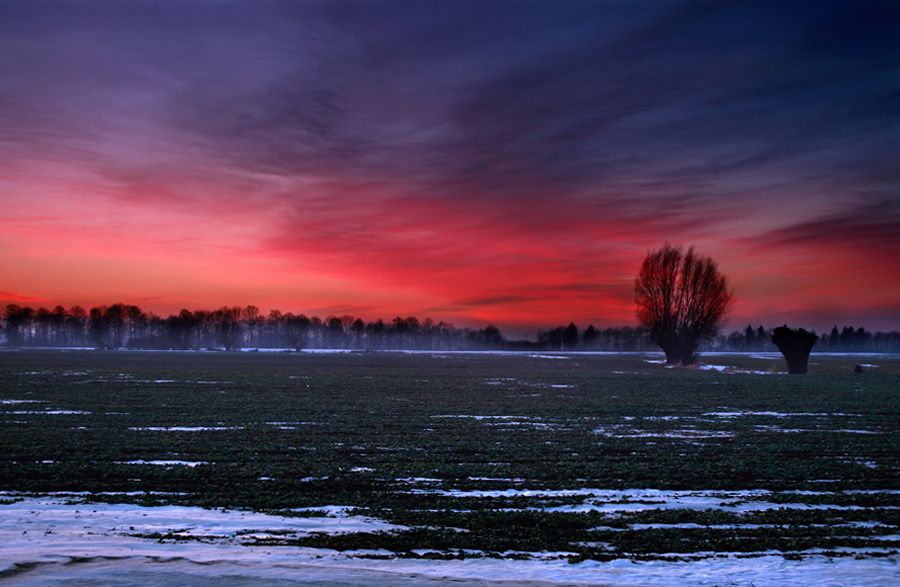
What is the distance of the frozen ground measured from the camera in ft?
15.2

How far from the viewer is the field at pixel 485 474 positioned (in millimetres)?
5750

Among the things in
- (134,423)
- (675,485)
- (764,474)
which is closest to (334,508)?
(675,485)

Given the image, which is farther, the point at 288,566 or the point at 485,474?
the point at 485,474

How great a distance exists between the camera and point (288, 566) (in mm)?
4887

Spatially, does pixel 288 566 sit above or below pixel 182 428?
above

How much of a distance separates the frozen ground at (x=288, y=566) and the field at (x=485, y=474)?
0.11m

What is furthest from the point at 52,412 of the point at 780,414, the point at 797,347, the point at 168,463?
the point at 797,347

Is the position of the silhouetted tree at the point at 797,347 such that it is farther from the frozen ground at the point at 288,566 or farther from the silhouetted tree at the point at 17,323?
the silhouetted tree at the point at 17,323

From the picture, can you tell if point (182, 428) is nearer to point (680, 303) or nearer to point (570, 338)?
point (680, 303)

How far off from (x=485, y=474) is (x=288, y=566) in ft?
14.4

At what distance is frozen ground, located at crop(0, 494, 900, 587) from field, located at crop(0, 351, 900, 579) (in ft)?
0.35

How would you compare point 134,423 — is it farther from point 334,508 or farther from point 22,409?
point 334,508

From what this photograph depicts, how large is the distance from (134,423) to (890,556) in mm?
14921

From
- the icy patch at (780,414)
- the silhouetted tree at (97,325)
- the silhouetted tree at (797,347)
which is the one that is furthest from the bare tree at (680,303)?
the silhouetted tree at (97,325)
